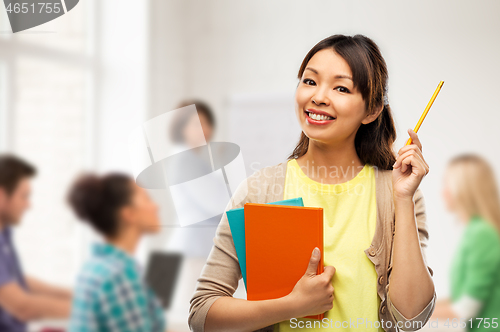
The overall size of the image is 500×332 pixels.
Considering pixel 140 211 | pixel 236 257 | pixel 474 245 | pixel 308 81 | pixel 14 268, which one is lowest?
pixel 474 245

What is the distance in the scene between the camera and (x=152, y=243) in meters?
1.30

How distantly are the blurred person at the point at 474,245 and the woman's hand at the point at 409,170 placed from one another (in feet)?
3.18

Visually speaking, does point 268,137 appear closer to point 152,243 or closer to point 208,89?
point 208,89

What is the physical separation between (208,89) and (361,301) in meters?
1.03

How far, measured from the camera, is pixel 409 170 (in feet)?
1.46

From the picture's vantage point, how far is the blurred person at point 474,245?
3.86 feet

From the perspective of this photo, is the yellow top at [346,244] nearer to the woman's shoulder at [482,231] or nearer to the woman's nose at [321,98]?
the woman's nose at [321,98]

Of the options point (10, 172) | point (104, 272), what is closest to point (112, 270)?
point (104, 272)

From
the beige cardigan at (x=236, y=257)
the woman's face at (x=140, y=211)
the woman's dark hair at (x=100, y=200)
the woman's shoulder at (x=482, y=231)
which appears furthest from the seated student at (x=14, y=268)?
the woman's shoulder at (x=482, y=231)

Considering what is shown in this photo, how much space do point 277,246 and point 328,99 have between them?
19cm

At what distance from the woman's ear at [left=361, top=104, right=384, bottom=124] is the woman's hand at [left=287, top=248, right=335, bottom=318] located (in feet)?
0.60

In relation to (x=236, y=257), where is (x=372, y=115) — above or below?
above

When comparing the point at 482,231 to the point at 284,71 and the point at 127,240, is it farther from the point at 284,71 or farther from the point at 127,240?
the point at 127,240

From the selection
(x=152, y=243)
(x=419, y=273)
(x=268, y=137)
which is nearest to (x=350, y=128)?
(x=419, y=273)
